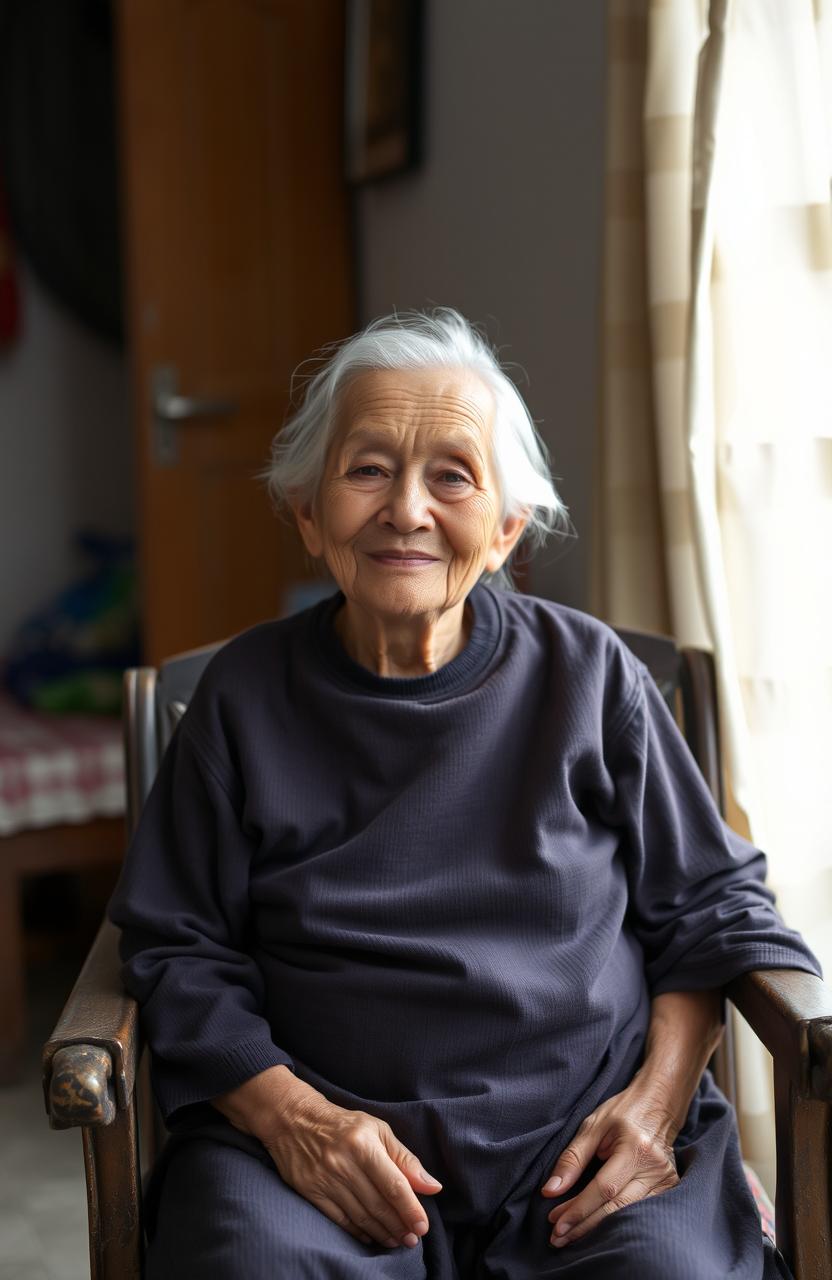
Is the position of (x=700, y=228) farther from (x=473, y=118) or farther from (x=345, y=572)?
(x=473, y=118)

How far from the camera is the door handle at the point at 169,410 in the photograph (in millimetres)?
3242

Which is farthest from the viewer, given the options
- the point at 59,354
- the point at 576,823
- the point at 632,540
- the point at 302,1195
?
the point at 59,354

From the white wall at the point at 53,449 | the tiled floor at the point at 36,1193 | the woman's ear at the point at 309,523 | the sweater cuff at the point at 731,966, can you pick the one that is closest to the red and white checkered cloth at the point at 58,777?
the tiled floor at the point at 36,1193

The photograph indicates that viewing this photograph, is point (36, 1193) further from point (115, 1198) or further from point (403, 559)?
point (403, 559)

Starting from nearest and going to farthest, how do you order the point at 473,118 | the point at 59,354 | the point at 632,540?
the point at 632,540 → the point at 473,118 → the point at 59,354

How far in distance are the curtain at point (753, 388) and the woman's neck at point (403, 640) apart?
400mm

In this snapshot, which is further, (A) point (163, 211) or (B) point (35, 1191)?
(A) point (163, 211)

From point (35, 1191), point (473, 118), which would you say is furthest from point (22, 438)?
point (35, 1191)

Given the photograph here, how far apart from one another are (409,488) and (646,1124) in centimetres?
69

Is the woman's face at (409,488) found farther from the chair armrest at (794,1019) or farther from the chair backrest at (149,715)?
the chair armrest at (794,1019)

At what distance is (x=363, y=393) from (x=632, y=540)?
0.64 metres

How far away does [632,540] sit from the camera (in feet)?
6.23

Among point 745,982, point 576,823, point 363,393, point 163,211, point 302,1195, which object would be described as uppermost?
point 163,211

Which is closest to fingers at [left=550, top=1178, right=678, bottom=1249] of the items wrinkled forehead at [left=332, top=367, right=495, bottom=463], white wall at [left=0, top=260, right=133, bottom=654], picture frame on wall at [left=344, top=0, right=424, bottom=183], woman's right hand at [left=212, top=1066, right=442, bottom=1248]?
woman's right hand at [left=212, top=1066, right=442, bottom=1248]
